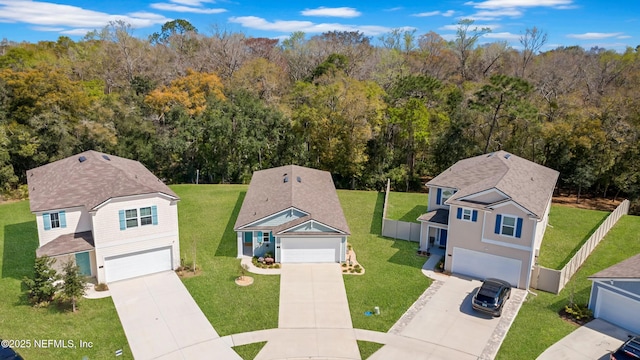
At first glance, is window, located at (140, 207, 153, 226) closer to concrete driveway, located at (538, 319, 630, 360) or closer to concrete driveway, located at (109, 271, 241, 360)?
concrete driveway, located at (109, 271, 241, 360)

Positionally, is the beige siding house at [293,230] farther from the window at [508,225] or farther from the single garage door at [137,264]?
the window at [508,225]

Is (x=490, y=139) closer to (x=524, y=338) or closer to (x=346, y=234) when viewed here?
(x=346, y=234)

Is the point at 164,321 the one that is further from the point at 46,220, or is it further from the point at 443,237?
the point at 443,237

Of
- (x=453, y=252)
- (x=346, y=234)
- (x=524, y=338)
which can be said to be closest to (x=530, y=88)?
(x=453, y=252)

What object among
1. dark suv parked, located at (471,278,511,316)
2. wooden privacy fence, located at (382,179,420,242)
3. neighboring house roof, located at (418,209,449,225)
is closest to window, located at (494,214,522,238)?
dark suv parked, located at (471,278,511,316)

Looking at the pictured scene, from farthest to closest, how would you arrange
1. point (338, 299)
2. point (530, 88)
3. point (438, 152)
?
point (438, 152) → point (530, 88) → point (338, 299)

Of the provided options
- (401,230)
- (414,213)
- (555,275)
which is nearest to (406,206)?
(414,213)
